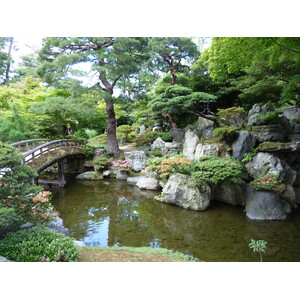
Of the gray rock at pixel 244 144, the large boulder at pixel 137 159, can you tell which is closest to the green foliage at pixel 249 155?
the gray rock at pixel 244 144

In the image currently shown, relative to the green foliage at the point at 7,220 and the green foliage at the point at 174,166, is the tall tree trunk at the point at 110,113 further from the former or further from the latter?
the green foliage at the point at 7,220

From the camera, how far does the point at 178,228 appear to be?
4.70m

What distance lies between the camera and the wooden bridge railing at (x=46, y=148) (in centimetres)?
591

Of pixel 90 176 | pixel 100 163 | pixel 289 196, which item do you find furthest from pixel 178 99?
pixel 90 176

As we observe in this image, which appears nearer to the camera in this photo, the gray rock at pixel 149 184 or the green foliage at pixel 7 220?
the green foliage at pixel 7 220

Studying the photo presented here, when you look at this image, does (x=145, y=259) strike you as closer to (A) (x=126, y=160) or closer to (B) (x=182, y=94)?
(B) (x=182, y=94)

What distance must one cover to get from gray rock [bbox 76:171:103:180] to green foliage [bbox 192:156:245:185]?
5320 millimetres

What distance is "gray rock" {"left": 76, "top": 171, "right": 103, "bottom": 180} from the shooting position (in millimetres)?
9477

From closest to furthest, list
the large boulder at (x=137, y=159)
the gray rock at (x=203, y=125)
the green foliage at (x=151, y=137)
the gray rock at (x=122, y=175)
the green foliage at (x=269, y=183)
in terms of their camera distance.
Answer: the green foliage at (x=269, y=183)
the gray rock at (x=203, y=125)
the gray rock at (x=122, y=175)
the large boulder at (x=137, y=159)
the green foliage at (x=151, y=137)

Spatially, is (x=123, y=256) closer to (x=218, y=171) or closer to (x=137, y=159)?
(x=218, y=171)

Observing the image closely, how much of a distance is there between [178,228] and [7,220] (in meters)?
3.42

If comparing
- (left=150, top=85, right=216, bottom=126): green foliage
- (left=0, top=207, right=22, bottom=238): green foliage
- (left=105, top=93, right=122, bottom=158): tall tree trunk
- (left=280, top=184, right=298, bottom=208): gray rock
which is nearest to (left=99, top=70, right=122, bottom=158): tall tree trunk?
(left=105, top=93, right=122, bottom=158): tall tree trunk

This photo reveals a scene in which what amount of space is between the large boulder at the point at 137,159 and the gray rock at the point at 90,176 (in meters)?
1.55

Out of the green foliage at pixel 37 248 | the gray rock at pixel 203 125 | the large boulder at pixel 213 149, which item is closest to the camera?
the green foliage at pixel 37 248
